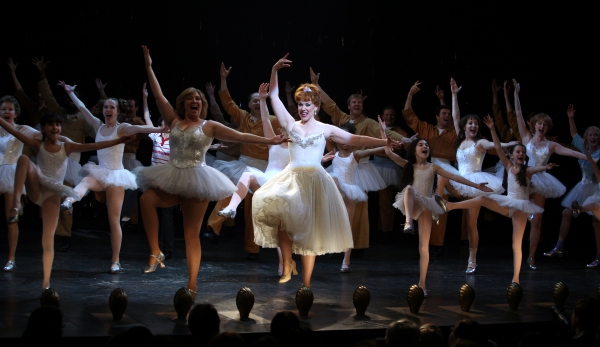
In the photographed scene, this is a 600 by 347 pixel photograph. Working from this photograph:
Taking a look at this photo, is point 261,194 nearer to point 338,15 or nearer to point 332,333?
point 332,333

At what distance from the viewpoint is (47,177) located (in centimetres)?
570

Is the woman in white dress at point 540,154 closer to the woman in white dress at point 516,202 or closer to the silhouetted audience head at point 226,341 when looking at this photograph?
the woman in white dress at point 516,202

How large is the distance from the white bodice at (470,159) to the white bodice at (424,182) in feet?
6.16

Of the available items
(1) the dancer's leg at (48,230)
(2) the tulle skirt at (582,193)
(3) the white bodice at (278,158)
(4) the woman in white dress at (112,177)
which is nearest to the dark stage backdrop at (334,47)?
(2) the tulle skirt at (582,193)

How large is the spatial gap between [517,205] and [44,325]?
473cm

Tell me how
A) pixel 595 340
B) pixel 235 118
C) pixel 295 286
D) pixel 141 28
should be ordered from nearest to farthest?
pixel 595 340
pixel 295 286
pixel 235 118
pixel 141 28

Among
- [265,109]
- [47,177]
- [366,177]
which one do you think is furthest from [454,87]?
[47,177]

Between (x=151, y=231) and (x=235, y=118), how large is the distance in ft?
9.20

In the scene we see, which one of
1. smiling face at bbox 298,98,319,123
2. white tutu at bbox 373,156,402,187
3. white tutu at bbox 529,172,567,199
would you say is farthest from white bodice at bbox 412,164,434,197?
white tutu at bbox 373,156,402,187

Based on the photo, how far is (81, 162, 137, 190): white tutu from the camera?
679cm

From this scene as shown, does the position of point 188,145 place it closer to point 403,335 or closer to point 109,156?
point 109,156

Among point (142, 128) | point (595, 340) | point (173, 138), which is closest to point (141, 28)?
point (142, 128)

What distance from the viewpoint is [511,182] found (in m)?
7.03

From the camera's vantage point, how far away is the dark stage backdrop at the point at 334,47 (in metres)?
9.84
